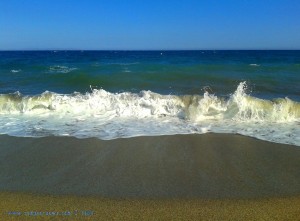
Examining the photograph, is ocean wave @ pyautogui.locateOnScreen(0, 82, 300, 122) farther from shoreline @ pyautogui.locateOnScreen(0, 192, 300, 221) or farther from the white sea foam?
shoreline @ pyautogui.locateOnScreen(0, 192, 300, 221)

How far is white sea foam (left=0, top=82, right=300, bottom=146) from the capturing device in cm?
655

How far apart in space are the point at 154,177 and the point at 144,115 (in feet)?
13.0

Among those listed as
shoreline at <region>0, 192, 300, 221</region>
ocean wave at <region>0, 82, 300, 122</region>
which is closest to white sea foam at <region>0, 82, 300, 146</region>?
ocean wave at <region>0, 82, 300, 122</region>

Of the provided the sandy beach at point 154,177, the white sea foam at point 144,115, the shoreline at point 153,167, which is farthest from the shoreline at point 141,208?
the white sea foam at point 144,115

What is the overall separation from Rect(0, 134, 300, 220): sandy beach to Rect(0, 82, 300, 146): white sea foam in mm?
587

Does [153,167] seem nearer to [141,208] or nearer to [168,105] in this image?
[141,208]

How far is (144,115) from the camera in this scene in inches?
319

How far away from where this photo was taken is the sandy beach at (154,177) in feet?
11.0

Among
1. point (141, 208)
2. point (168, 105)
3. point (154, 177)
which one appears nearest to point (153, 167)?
point (154, 177)

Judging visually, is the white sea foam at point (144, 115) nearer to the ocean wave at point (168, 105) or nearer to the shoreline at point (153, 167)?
the ocean wave at point (168, 105)

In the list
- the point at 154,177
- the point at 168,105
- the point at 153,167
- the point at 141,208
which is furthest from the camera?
the point at 168,105

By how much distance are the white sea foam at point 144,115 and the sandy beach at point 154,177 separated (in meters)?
0.59

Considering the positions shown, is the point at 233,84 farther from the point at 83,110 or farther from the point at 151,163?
the point at 151,163

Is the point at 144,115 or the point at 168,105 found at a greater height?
the point at 168,105
